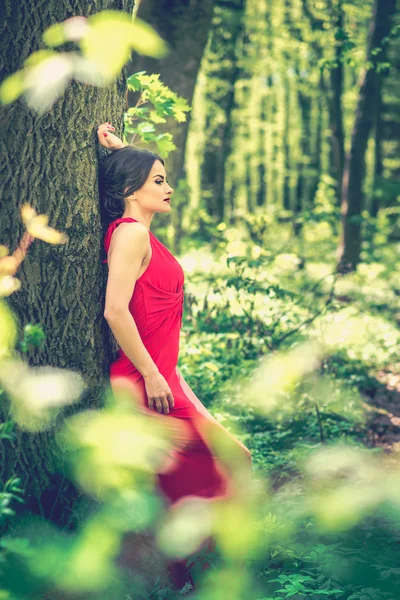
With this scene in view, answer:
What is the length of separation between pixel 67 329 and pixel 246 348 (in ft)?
11.5

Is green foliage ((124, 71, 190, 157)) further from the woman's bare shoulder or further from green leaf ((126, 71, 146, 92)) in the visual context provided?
the woman's bare shoulder

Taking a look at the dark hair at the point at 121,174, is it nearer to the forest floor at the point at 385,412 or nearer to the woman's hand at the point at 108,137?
the woman's hand at the point at 108,137

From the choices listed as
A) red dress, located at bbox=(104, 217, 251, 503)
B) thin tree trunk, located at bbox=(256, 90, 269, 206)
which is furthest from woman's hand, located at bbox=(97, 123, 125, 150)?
thin tree trunk, located at bbox=(256, 90, 269, 206)

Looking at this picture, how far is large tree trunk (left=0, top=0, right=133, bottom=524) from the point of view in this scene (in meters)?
2.80

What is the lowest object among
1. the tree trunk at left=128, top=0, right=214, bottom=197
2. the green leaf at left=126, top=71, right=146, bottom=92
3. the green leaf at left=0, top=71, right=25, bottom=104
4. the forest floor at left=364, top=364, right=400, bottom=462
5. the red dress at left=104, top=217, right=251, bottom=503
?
the forest floor at left=364, top=364, right=400, bottom=462

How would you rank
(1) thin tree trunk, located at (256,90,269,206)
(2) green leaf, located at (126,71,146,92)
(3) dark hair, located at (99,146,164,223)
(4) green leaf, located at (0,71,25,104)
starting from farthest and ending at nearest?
1. (1) thin tree trunk, located at (256,90,269,206)
2. (2) green leaf, located at (126,71,146,92)
3. (3) dark hair, located at (99,146,164,223)
4. (4) green leaf, located at (0,71,25,104)

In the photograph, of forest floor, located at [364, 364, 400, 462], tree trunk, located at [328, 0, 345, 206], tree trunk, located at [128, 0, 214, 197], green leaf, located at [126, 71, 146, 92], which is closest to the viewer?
green leaf, located at [126, 71, 146, 92]

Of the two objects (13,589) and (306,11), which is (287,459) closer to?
(13,589)

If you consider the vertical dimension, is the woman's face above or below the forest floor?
above

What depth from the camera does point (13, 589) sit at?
252 centimetres

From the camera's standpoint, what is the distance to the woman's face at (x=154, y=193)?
3098 mm

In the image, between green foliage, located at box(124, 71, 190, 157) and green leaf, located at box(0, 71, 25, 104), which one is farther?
green foliage, located at box(124, 71, 190, 157)

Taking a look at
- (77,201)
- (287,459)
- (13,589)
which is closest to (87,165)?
(77,201)

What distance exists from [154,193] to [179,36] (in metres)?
5.45
